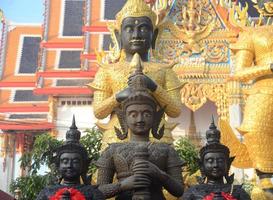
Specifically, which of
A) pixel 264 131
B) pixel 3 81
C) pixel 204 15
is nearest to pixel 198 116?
pixel 204 15

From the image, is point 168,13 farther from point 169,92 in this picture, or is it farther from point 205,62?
point 169,92

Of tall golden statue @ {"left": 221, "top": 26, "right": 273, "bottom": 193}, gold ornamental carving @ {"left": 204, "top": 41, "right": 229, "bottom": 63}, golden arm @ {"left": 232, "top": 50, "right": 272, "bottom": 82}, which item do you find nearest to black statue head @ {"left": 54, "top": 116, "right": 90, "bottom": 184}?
tall golden statue @ {"left": 221, "top": 26, "right": 273, "bottom": 193}

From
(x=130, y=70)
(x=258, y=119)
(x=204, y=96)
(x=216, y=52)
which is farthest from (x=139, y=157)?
(x=216, y=52)

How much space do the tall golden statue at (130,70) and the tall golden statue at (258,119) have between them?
834 millimetres

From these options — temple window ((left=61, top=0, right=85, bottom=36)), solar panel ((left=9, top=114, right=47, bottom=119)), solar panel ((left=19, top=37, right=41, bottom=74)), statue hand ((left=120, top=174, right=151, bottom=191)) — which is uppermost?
temple window ((left=61, top=0, right=85, bottom=36))

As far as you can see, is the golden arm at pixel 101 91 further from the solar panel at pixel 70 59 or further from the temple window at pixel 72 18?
the temple window at pixel 72 18

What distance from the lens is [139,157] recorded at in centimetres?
336

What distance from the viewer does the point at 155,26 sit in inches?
187

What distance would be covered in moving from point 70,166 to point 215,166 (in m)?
0.83

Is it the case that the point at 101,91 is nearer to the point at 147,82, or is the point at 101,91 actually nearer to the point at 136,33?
the point at 136,33

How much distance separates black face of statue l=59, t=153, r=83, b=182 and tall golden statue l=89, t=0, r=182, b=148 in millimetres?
933

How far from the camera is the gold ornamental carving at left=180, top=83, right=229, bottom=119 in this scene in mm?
13781

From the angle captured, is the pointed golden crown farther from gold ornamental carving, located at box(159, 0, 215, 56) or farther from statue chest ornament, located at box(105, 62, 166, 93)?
gold ornamental carving, located at box(159, 0, 215, 56)

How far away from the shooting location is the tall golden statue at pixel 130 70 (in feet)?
14.4
